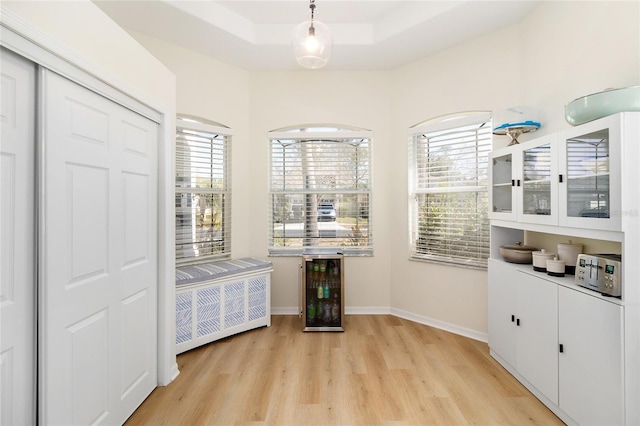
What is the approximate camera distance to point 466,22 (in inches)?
116

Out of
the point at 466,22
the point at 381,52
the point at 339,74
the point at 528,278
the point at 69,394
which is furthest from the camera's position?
the point at 339,74

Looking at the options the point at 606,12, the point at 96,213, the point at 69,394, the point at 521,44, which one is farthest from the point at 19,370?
the point at 521,44

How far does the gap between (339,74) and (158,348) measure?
11.5 feet

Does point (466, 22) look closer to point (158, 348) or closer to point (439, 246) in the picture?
point (439, 246)

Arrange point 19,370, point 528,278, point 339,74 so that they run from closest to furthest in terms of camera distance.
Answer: point 19,370
point 528,278
point 339,74

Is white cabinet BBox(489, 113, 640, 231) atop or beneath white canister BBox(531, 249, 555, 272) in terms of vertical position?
atop

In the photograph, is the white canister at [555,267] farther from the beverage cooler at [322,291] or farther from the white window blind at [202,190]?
the white window blind at [202,190]

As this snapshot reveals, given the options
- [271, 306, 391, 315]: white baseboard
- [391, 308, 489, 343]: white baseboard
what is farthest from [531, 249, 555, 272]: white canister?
[271, 306, 391, 315]: white baseboard

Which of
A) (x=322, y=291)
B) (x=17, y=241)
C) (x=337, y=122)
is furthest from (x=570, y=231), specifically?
(x=17, y=241)

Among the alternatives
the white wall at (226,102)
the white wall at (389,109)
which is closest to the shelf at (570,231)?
the white wall at (389,109)

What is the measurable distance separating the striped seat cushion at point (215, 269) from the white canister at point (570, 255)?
2.71 metres

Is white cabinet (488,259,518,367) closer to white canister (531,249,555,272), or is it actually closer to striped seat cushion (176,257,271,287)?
white canister (531,249,555,272)

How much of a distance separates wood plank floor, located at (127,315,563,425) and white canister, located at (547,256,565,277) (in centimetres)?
91

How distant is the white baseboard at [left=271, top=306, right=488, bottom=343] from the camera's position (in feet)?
10.9
